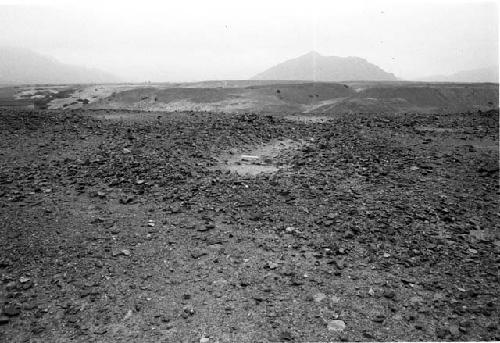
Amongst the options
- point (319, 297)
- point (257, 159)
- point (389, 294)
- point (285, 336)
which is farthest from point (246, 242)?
point (257, 159)

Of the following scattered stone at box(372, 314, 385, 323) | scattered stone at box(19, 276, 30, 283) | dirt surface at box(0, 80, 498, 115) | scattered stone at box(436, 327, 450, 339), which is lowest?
scattered stone at box(436, 327, 450, 339)

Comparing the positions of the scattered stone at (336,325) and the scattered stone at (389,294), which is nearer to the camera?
the scattered stone at (336,325)

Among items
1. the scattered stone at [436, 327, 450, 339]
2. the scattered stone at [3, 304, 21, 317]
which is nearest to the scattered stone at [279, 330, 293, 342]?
the scattered stone at [436, 327, 450, 339]

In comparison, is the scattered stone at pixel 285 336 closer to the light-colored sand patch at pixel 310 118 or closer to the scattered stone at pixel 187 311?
the scattered stone at pixel 187 311

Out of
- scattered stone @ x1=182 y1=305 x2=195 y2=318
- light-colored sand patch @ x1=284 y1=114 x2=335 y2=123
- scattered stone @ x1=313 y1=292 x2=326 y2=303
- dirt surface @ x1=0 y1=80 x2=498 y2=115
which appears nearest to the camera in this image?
scattered stone @ x1=182 y1=305 x2=195 y2=318

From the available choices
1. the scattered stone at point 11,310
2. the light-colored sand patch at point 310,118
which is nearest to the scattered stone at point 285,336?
the scattered stone at point 11,310

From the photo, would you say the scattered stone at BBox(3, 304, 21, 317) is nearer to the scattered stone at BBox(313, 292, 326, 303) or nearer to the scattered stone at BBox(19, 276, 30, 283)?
the scattered stone at BBox(19, 276, 30, 283)

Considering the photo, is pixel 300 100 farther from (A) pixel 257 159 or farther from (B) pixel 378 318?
(B) pixel 378 318

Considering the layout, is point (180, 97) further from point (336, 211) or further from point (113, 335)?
point (113, 335)
